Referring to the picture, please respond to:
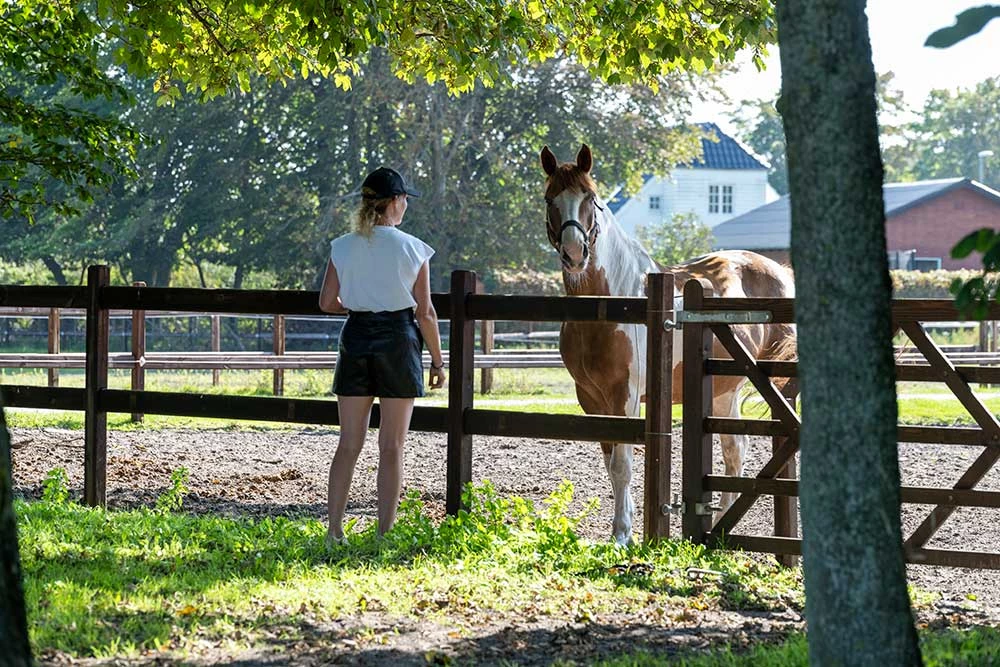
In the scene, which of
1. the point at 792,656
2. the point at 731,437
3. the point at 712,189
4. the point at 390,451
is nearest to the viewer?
the point at 792,656

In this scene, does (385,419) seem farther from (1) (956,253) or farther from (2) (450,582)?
(1) (956,253)

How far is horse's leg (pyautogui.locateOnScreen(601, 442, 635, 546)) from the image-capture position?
7734mm

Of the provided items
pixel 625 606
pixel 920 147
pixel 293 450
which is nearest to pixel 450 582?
pixel 625 606

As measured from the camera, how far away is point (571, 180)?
7.90 m

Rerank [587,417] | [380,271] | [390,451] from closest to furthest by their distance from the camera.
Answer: [380,271], [390,451], [587,417]

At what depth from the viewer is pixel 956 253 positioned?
3.15 meters

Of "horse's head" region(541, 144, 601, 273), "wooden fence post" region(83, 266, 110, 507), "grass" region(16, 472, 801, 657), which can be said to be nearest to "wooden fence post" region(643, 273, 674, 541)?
"grass" region(16, 472, 801, 657)

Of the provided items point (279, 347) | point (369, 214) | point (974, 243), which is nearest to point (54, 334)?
point (279, 347)

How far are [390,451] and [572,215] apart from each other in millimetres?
1898

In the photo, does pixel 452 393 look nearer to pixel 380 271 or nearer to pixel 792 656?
pixel 380 271

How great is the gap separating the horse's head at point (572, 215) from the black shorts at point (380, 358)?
1377 millimetres

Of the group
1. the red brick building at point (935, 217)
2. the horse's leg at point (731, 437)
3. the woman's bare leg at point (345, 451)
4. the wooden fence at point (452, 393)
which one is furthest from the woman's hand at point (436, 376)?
the red brick building at point (935, 217)

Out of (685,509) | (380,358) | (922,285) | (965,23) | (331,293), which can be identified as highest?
(922,285)

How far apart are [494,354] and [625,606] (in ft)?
47.1
